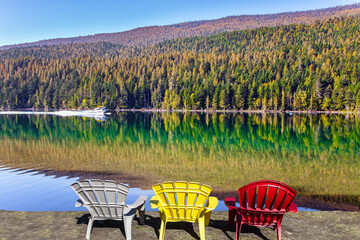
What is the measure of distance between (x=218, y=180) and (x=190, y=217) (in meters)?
8.41

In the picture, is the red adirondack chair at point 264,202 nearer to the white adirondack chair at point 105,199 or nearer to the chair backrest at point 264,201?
the chair backrest at point 264,201

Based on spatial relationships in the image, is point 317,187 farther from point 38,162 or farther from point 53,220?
point 38,162

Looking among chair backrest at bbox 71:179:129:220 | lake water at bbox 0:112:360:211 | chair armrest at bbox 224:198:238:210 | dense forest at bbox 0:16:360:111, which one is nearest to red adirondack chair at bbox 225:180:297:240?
chair armrest at bbox 224:198:238:210

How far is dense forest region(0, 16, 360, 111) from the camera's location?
352ft

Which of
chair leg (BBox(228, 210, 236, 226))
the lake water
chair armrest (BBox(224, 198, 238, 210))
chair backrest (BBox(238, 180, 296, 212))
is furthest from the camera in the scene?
the lake water

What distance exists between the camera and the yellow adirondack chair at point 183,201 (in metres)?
5.82

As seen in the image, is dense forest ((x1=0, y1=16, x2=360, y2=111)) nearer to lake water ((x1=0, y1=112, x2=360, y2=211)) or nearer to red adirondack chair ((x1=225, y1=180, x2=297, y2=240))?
lake water ((x1=0, y1=112, x2=360, y2=211))

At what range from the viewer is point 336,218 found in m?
7.37

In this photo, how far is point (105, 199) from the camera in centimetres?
610

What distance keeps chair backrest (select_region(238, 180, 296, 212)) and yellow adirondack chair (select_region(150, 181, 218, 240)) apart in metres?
0.67

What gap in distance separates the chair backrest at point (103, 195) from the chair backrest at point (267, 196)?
2163 millimetres

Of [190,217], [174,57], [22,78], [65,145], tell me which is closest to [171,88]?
[174,57]

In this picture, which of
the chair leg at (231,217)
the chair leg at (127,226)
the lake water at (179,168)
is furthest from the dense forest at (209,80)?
the chair leg at (127,226)

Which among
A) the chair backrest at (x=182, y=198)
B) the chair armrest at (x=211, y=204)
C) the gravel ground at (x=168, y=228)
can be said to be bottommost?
the gravel ground at (x=168, y=228)
